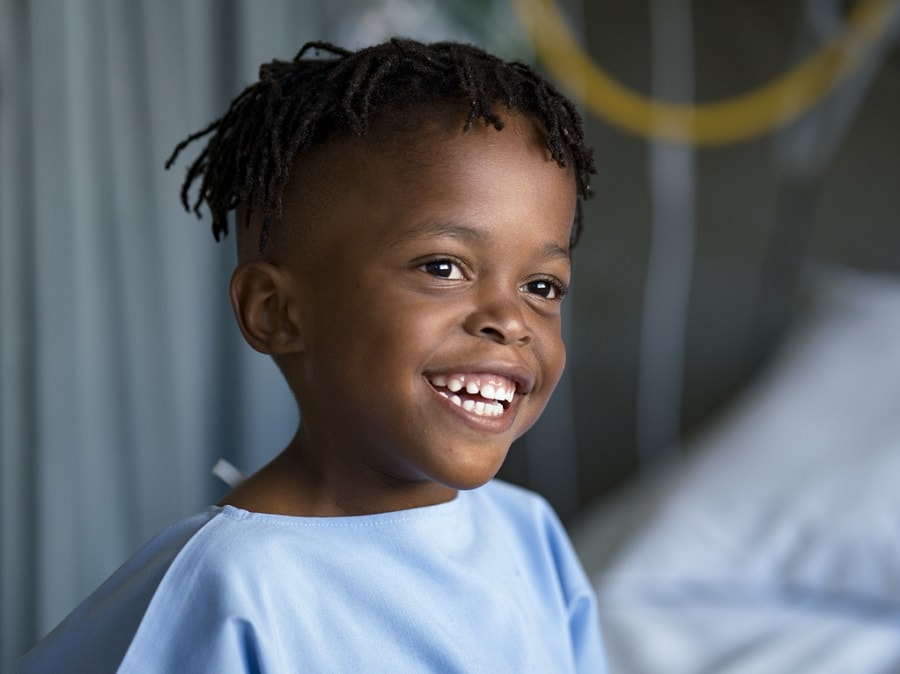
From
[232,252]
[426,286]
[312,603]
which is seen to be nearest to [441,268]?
[426,286]

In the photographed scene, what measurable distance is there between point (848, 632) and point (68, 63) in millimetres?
1211

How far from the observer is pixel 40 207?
1.18 meters

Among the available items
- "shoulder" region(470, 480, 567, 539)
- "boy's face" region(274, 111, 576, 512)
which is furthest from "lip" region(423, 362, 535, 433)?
"shoulder" region(470, 480, 567, 539)

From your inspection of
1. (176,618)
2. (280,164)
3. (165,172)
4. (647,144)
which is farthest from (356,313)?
(647,144)

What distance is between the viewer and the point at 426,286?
2.35ft

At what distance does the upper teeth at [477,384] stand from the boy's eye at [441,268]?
0.24 ft

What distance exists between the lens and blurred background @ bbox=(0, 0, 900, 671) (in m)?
1.20

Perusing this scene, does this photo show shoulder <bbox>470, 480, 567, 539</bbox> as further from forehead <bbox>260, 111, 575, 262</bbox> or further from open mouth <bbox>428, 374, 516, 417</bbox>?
forehead <bbox>260, 111, 575, 262</bbox>

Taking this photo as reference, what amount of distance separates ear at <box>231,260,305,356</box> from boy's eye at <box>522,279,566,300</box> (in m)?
0.18

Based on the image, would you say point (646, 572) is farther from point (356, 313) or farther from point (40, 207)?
point (40, 207)

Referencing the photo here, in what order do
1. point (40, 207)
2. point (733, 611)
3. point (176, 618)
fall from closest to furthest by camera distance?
point (176, 618) < point (40, 207) < point (733, 611)

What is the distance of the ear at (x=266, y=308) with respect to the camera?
766 mm

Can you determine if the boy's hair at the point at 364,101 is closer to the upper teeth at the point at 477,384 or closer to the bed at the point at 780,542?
the upper teeth at the point at 477,384

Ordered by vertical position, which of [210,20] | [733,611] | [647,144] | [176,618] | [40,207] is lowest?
[733,611]
